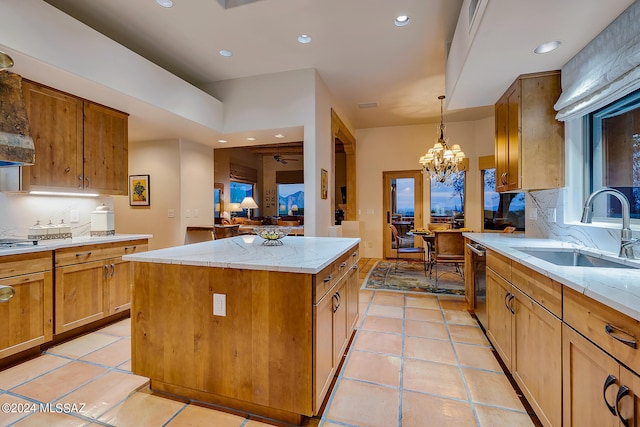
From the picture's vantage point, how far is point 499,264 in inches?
87.4

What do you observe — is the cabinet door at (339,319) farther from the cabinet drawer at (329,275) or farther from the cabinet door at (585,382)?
the cabinet door at (585,382)

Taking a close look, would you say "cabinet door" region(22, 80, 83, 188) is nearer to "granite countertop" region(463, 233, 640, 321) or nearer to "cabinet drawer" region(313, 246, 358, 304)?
"cabinet drawer" region(313, 246, 358, 304)

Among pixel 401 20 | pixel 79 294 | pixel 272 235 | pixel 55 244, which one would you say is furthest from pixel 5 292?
pixel 401 20

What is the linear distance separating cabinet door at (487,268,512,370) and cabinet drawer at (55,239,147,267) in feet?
11.8

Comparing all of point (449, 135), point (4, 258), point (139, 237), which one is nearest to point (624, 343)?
point (4, 258)

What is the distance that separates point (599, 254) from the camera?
72.4 inches

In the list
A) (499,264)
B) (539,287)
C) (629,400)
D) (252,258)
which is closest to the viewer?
(629,400)

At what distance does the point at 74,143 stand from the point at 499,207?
7179mm

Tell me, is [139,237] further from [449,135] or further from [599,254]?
[449,135]

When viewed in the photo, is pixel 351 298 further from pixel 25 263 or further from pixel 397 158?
pixel 397 158

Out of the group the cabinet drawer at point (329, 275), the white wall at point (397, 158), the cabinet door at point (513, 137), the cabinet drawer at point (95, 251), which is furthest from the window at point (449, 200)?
the cabinet drawer at point (95, 251)

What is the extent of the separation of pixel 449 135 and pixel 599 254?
5386 millimetres

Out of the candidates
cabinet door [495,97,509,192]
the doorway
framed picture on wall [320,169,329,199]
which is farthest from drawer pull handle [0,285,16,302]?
the doorway

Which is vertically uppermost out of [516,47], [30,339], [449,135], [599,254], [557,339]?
[449,135]
